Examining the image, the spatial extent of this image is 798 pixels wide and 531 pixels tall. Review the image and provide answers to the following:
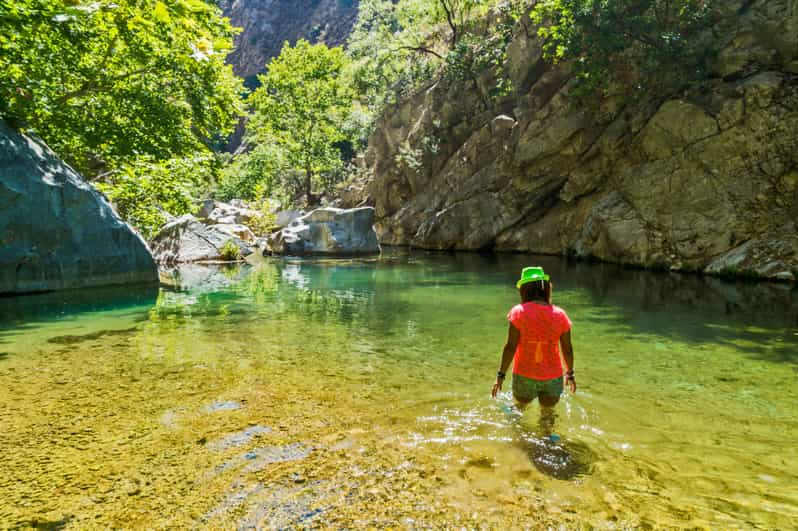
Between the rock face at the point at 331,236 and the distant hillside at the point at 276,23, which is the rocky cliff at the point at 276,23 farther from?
the rock face at the point at 331,236

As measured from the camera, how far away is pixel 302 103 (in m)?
40.2

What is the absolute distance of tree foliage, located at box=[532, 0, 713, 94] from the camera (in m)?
18.5

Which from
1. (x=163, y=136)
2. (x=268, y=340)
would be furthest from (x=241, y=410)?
(x=163, y=136)

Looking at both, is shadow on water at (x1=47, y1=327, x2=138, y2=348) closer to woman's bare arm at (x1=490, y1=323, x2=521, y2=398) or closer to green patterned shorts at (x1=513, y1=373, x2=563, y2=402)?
woman's bare arm at (x1=490, y1=323, x2=521, y2=398)

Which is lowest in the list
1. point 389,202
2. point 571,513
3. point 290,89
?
point 571,513

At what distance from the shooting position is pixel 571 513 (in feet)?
9.38

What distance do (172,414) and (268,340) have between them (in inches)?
123

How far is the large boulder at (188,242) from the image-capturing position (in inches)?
816

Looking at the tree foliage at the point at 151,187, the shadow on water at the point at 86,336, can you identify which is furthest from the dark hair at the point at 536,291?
the tree foliage at the point at 151,187

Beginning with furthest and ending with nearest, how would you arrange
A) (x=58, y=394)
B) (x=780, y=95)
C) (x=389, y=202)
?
1. (x=389, y=202)
2. (x=780, y=95)
3. (x=58, y=394)

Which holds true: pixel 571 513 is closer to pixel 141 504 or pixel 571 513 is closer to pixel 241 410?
pixel 141 504

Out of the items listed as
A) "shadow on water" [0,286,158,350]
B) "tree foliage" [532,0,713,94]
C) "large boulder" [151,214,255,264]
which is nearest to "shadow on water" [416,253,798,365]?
"tree foliage" [532,0,713,94]

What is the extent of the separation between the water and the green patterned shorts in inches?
11.4

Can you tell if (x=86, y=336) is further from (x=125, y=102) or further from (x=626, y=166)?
(x=626, y=166)
